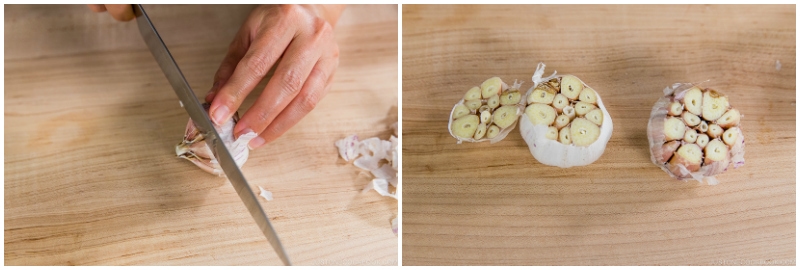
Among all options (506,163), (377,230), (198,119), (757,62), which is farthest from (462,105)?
(757,62)

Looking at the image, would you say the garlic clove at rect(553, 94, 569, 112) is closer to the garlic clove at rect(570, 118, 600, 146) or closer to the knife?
the garlic clove at rect(570, 118, 600, 146)

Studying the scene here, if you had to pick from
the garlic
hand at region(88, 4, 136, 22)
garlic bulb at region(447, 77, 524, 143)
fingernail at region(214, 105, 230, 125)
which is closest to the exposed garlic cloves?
garlic bulb at region(447, 77, 524, 143)

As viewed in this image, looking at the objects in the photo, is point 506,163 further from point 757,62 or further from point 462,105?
point 757,62

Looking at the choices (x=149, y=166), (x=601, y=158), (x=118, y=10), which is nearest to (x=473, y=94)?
(x=601, y=158)

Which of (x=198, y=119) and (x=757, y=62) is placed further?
(x=757, y=62)

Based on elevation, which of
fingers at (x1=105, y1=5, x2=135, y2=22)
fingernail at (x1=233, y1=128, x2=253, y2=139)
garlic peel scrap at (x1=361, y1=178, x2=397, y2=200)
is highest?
fingers at (x1=105, y1=5, x2=135, y2=22)

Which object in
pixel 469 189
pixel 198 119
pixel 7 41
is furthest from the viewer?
pixel 7 41
